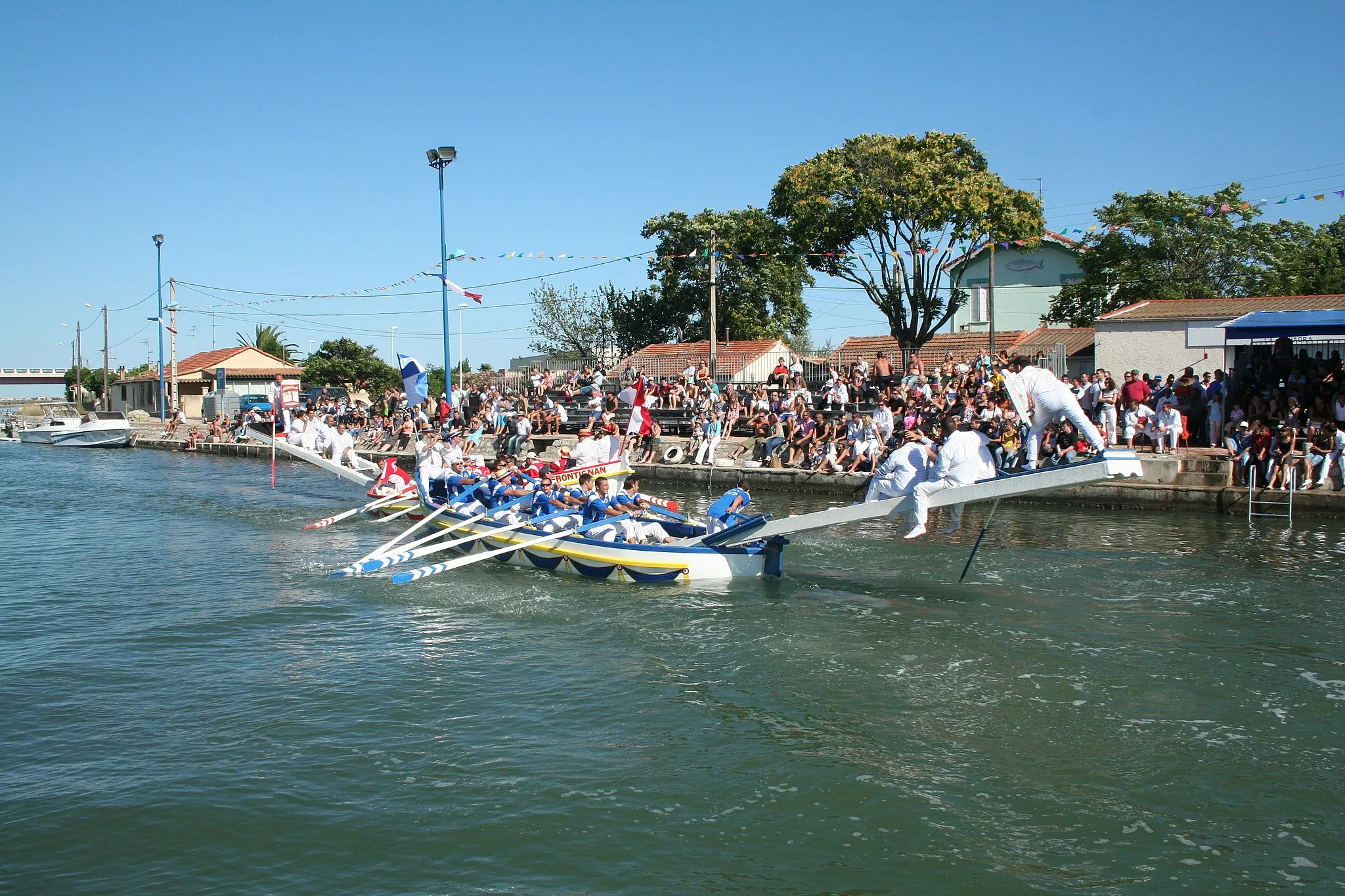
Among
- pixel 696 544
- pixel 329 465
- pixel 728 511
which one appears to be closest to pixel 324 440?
pixel 329 465

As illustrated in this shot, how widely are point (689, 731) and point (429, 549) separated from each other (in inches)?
277

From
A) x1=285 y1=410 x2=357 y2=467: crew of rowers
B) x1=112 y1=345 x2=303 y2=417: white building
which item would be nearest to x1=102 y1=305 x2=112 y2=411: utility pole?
x1=112 y1=345 x2=303 y2=417: white building

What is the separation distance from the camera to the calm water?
6656 mm

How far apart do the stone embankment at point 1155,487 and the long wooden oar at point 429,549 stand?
8.96 meters

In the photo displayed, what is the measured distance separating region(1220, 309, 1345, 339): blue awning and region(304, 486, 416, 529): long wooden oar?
1669cm

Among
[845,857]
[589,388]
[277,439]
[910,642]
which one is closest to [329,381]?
[589,388]

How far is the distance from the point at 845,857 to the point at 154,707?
21.0 ft

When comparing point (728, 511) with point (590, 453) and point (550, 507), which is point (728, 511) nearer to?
point (550, 507)

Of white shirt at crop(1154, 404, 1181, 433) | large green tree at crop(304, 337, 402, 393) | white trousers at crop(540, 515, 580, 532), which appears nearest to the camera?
white trousers at crop(540, 515, 580, 532)

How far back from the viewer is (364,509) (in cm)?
2042

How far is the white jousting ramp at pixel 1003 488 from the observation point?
970cm

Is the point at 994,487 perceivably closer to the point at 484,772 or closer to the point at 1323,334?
the point at 484,772

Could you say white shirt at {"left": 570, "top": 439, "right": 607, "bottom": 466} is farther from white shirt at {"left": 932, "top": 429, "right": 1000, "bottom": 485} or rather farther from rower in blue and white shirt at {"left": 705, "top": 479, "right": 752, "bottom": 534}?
white shirt at {"left": 932, "top": 429, "right": 1000, "bottom": 485}

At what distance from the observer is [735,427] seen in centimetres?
2706
